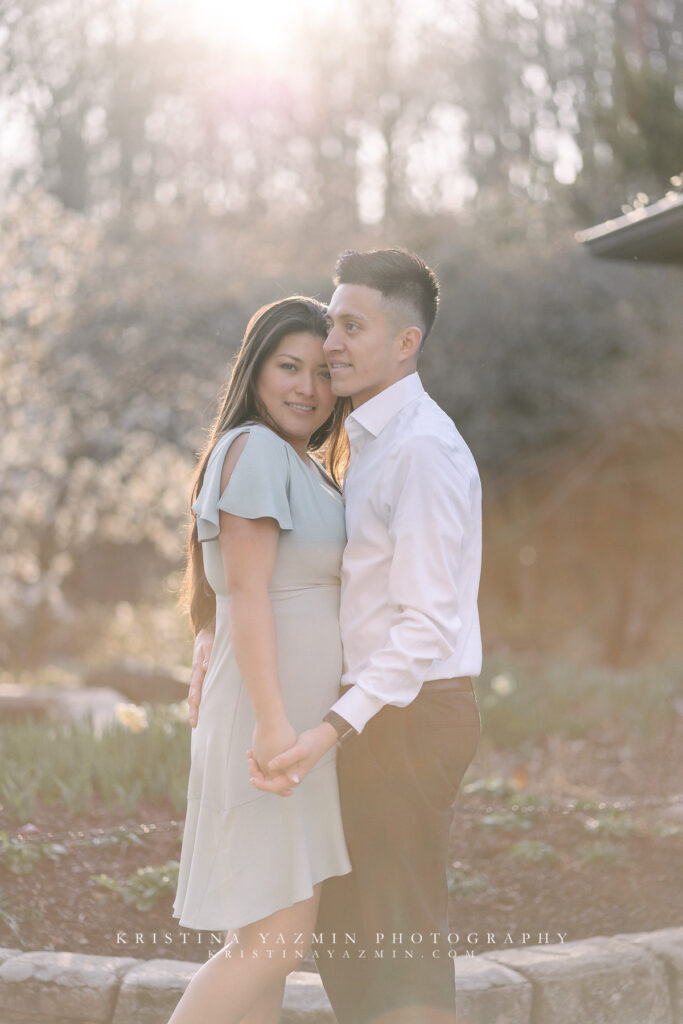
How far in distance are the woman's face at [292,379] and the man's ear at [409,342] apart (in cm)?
17

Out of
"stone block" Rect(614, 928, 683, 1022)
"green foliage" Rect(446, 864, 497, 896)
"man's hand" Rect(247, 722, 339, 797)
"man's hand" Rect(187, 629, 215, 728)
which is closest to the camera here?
"man's hand" Rect(247, 722, 339, 797)

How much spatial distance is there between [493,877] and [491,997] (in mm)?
989

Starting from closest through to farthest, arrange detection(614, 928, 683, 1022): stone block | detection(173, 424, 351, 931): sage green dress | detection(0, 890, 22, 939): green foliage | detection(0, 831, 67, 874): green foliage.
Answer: detection(173, 424, 351, 931): sage green dress, detection(614, 928, 683, 1022): stone block, detection(0, 890, 22, 939): green foliage, detection(0, 831, 67, 874): green foliage

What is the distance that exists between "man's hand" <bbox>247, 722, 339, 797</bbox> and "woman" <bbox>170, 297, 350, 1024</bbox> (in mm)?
30

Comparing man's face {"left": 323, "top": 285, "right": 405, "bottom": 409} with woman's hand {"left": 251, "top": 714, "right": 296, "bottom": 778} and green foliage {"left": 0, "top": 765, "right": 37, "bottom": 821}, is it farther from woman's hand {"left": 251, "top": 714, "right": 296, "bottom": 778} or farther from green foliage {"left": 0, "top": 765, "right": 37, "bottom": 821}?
green foliage {"left": 0, "top": 765, "right": 37, "bottom": 821}

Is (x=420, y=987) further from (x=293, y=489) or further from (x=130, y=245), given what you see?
(x=130, y=245)

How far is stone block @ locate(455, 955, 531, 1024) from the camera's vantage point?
2762 millimetres

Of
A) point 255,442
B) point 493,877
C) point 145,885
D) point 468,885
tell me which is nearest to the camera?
point 255,442

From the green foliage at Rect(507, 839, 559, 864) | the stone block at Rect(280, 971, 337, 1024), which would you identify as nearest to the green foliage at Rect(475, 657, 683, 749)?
the green foliage at Rect(507, 839, 559, 864)

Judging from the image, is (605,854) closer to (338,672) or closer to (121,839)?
(121,839)

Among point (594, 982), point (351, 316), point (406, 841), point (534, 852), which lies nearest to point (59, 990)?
point (406, 841)

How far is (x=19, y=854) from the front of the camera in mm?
3496

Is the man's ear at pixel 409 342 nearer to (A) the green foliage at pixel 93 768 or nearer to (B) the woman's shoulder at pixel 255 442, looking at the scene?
(B) the woman's shoulder at pixel 255 442

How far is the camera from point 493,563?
10773 millimetres
